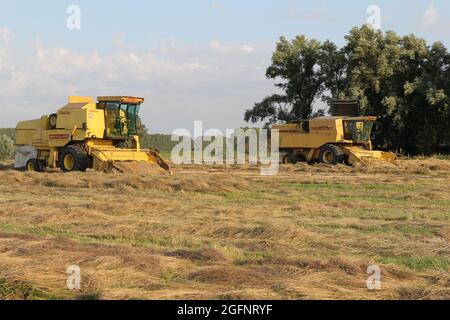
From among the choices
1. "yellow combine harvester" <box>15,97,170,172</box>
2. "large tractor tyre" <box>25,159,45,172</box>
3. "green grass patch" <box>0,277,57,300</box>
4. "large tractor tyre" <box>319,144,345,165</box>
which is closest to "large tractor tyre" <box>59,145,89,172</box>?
"yellow combine harvester" <box>15,97,170,172</box>

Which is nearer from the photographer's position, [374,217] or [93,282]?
[93,282]

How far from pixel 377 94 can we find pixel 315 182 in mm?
25887

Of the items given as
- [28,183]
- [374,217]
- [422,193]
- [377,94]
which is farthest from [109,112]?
[377,94]

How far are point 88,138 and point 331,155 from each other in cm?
1317

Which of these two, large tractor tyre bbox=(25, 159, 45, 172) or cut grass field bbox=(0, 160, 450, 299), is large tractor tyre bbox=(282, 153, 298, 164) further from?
cut grass field bbox=(0, 160, 450, 299)

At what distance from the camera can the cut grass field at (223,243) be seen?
6.25 m

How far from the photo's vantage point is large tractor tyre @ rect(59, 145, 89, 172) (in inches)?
971

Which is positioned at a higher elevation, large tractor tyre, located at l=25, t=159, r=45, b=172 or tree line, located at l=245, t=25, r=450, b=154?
tree line, located at l=245, t=25, r=450, b=154

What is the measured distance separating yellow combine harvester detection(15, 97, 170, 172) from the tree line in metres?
21.4

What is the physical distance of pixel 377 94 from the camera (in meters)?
45.2

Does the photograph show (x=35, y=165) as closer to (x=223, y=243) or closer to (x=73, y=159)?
(x=73, y=159)
